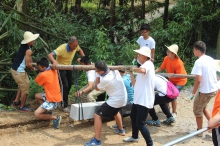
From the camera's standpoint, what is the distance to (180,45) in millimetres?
10477

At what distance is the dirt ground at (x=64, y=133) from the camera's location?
4.97 metres

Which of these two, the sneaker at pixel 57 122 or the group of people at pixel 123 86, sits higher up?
the group of people at pixel 123 86

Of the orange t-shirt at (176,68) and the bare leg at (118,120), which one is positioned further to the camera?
the orange t-shirt at (176,68)

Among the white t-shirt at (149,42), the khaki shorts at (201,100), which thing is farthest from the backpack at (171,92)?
the white t-shirt at (149,42)

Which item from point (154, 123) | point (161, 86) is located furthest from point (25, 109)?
point (161, 86)

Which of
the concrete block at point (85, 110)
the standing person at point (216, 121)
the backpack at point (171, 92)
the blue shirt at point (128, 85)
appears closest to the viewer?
the standing person at point (216, 121)

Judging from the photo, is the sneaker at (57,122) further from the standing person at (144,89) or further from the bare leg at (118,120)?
the standing person at (144,89)

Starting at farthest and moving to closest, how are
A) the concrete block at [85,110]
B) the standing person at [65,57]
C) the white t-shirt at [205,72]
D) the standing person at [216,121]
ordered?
the standing person at [65,57], the concrete block at [85,110], the white t-shirt at [205,72], the standing person at [216,121]

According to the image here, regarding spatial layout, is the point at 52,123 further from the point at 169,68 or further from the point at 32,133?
the point at 169,68

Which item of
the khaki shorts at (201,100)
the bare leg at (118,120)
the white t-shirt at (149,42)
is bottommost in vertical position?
the bare leg at (118,120)

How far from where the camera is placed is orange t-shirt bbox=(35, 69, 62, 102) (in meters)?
5.15

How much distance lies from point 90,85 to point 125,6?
7770mm

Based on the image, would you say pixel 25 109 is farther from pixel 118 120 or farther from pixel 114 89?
pixel 114 89

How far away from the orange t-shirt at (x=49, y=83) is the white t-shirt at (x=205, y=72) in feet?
7.94
